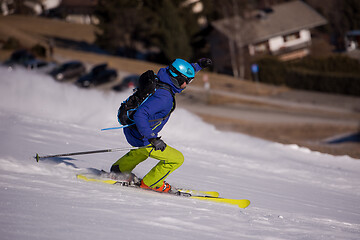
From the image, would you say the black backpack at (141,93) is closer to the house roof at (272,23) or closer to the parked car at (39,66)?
the parked car at (39,66)

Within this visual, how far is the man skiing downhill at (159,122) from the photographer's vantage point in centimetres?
569

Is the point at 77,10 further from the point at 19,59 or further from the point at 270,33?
the point at 19,59

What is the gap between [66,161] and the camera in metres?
7.16

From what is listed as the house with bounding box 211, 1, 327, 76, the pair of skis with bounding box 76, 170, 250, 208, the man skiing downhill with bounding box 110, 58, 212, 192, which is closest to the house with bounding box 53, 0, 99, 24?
the house with bounding box 211, 1, 327, 76

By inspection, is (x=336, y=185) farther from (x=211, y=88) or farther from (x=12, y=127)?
(x=211, y=88)

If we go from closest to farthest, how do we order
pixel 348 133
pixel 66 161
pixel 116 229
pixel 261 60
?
pixel 116 229 < pixel 66 161 < pixel 348 133 < pixel 261 60

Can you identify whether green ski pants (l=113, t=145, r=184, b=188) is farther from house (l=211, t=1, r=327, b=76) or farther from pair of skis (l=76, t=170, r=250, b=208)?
house (l=211, t=1, r=327, b=76)

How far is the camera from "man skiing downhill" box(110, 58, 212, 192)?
18.7 feet

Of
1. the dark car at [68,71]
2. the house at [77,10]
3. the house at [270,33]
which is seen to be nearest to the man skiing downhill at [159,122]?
the dark car at [68,71]

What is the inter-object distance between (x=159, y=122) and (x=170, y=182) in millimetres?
1713

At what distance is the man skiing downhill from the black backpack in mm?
52

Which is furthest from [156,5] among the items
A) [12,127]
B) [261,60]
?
[12,127]

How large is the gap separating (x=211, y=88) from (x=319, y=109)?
913 cm

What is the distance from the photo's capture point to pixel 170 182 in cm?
731
